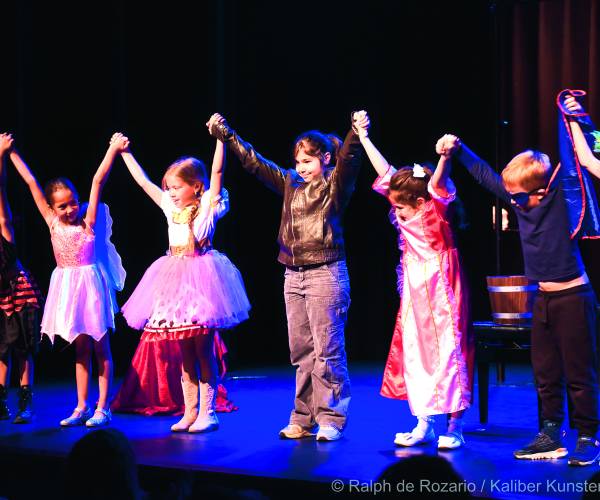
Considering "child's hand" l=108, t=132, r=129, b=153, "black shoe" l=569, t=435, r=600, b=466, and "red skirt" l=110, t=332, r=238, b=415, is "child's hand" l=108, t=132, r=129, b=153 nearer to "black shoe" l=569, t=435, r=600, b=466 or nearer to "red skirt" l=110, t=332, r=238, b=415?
"red skirt" l=110, t=332, r=238, b=415

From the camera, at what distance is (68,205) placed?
14.7 ft

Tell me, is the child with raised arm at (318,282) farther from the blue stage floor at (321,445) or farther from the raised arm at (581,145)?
the raised arm at (581,145)

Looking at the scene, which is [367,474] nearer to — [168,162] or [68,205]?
[68,205]

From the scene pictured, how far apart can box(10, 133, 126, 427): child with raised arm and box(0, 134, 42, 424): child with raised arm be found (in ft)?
0.74

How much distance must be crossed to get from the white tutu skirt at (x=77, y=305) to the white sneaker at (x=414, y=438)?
1645 millimetres

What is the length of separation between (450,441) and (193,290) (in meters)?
1.42

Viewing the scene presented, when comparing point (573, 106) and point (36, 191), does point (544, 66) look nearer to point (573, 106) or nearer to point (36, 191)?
point (573, 106)

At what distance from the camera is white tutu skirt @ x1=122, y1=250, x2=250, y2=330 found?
4082 mm

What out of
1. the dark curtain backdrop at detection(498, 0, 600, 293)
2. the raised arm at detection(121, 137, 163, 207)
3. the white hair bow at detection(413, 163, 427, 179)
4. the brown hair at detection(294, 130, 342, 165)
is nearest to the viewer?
the white hair bow at detection(413, 163, 427, 179)

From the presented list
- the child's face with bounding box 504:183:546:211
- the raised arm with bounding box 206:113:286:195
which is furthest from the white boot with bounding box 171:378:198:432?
the child's face with bounding box 504:183:546:211

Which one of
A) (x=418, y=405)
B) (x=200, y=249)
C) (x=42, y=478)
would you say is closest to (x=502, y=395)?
(x=418, y=405)

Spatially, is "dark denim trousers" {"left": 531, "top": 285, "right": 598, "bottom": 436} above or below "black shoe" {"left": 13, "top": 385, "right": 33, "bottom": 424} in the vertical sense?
above

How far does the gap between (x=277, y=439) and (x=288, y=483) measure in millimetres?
902

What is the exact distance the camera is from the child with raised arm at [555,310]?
130 inches
